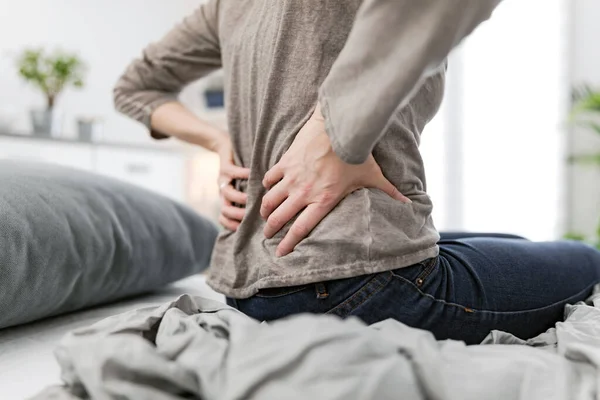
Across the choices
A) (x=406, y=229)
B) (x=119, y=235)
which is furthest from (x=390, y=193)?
(x=119, y=235)

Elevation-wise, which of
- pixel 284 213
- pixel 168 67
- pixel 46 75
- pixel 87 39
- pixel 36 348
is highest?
pixel 87 39

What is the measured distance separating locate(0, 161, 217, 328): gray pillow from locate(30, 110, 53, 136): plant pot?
167 centimetres

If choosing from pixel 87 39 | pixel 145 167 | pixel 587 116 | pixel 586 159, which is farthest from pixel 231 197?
pixel 587 116

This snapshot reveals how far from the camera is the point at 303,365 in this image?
0.41m

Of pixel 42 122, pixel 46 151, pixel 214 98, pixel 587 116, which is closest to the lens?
pixel 46 151

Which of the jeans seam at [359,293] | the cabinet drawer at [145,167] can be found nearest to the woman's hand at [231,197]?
the jeans seam at [359,293]

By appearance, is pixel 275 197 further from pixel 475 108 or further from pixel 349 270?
pixel 475 108

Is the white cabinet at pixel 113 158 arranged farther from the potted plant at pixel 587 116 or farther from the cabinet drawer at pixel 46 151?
the potted plant at pixel 587 116

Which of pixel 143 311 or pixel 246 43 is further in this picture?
pixel 246 43

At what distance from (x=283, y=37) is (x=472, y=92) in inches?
129

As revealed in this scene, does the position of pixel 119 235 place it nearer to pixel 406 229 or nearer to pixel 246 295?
pixel 246 295

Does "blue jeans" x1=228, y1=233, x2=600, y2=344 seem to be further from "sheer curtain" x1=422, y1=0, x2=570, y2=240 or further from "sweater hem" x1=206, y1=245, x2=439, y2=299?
"sheer curtain" x1=422, y1=0, x2=570, y2=240

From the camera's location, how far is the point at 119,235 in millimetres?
1033

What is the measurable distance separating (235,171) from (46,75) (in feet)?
7.29
